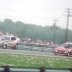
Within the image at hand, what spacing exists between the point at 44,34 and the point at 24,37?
28cm

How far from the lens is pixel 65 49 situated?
3988 mm

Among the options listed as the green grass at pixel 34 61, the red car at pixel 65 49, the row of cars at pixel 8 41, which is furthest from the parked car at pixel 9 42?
the red car at pixel 65 49

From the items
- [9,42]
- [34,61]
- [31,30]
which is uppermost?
[31,30]

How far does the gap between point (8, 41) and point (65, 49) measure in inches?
34.4

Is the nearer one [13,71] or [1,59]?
[13,71]

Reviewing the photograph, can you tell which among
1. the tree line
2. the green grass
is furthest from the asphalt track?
the tree line

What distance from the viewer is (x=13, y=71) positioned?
2.29 meters

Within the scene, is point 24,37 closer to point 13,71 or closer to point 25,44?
point 25,44

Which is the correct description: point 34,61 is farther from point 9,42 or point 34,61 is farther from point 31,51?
point 9,42

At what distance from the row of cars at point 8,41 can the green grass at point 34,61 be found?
13 centimetres

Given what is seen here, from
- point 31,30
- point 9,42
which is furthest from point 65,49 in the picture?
point 9,42

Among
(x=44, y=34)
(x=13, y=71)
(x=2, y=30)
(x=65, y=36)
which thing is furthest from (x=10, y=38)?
(x=13, y=71)

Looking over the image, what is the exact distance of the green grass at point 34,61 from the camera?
3.63 metres

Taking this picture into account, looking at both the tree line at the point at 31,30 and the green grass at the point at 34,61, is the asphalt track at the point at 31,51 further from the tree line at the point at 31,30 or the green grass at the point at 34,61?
the tree line at the point at 31,30
